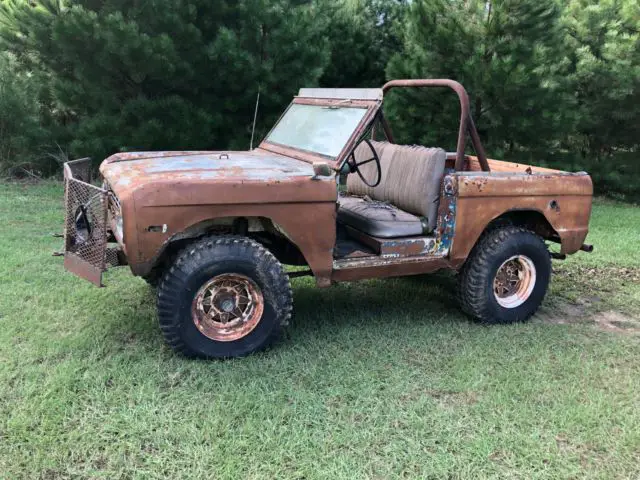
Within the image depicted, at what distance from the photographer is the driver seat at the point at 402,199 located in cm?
432

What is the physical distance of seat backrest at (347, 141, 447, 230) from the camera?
14.3 ft

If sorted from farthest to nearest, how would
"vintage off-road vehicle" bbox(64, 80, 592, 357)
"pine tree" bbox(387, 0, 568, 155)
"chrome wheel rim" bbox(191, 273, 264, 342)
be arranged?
"pine tree" bbox(387, 0, 568, 155)
"chrome wheel rim" bbox(191, 273, 264, 342)
"vintage off-road vehicle" bbox(64, 80, 592, 357)

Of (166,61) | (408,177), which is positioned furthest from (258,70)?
(408,177)

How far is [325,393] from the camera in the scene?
11.3ft

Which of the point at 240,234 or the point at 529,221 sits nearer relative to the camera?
the point at 240,234

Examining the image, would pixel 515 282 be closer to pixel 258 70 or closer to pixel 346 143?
pixel 346 143

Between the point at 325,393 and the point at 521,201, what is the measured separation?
215 cm

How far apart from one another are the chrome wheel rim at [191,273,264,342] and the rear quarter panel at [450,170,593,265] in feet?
4.98

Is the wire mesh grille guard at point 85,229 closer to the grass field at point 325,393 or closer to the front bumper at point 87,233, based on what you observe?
the front bumper at point 87,233

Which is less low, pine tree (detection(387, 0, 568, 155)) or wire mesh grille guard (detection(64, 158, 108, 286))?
pine tree (detection(387, 0, 568, 155))

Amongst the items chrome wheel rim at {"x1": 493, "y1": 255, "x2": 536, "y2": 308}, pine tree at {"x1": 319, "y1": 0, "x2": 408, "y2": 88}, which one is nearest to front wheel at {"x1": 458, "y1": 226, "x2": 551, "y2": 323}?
chrome wheel rim at {"x1": 493, "y1": 255, "x2": 536, "y2": 308}

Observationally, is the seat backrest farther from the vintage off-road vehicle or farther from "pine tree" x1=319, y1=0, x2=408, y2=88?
"pine tree" x1=319, y1=0, x2=408, y2=88

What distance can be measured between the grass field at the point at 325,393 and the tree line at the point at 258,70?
166 inches

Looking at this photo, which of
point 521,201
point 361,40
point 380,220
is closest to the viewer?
point 380,220
